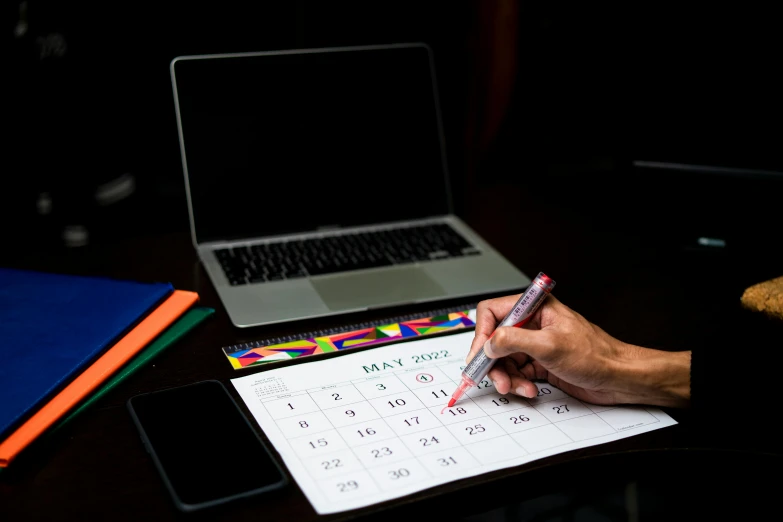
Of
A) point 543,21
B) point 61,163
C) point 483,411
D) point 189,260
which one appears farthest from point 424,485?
point 61,163

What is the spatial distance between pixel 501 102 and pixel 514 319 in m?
0.78

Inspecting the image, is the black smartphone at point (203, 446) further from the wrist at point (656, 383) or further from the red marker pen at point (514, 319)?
the wrist at point (656, 383)

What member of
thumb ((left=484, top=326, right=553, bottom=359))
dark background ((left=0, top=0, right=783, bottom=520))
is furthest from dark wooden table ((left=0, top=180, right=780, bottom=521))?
thumb ((left=484, top=326, right=553, bottom=359))

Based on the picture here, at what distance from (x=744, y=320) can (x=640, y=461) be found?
1.12 ft

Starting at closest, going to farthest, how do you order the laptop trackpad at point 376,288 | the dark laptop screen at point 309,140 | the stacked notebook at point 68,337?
the stacked notebook at point 68,337
the laptop trackpad at point 376,288
the dark laptop screen at point 309,140

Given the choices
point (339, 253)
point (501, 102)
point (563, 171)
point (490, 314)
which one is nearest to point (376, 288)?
point (339, 253)

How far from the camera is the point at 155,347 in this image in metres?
0.92

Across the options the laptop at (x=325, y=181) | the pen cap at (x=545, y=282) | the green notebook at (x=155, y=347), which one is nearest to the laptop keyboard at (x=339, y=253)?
the laptop at (x=325, y=181)

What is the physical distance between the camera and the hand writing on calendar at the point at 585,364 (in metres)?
0.81

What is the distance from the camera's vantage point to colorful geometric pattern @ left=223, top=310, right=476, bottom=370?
925 mm

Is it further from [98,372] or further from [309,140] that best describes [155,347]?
[309,140]

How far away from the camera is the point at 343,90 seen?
4.14 feet

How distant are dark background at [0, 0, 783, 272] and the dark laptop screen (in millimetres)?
115

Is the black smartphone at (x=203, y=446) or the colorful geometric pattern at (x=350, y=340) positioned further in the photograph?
the colorful geometric pattern at (x=350, y=340)
